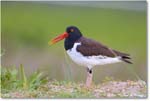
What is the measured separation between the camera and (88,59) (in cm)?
419

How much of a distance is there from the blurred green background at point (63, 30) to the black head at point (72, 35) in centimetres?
3

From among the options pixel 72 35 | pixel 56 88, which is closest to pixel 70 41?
pixel 72 35

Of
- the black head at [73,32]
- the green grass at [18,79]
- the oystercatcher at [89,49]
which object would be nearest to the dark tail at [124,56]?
the oystercatcher at [89,49]

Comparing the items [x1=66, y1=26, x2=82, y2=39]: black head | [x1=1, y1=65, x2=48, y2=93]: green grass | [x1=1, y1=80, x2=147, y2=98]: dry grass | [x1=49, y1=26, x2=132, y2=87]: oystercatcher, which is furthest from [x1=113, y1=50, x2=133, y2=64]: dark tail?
[x1=1, y1=65, x2=48, y2=93]: green grass

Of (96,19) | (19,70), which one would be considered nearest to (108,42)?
(96,19)

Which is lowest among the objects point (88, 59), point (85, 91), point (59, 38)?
point (85, 91)

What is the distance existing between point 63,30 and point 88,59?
199 millimetres

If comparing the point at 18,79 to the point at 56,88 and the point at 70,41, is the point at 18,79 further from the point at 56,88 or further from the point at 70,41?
the point at 70,41

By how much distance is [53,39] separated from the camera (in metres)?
4.21

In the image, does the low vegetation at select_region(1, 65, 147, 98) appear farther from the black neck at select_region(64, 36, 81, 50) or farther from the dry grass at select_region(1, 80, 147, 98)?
the black neck at select_region(64, 36, 81, 50)

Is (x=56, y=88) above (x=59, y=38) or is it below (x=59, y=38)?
below

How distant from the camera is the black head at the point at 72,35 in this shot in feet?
13.7

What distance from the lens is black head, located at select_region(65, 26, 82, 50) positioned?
418cm

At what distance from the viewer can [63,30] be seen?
13.8ft
